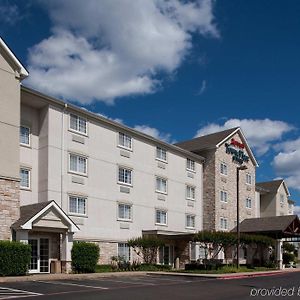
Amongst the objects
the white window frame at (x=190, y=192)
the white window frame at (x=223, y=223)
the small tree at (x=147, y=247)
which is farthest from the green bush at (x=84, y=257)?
the white window frame at (x=223, y=223)

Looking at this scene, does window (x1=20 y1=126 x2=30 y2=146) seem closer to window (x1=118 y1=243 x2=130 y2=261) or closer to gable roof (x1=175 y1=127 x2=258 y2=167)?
window (x1=118 y1=243 x2=130 y2=261)

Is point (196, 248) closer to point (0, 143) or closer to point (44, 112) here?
point (44, 112)

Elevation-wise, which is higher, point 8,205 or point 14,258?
point 8,205

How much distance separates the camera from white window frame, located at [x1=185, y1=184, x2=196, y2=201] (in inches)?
1735

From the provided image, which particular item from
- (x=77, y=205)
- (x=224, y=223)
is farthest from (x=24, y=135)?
(x=224, y=223)

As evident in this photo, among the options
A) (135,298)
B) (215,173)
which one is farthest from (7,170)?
(215,173)

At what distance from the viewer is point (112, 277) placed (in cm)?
2652

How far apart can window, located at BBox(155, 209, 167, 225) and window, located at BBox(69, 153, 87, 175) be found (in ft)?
30.4

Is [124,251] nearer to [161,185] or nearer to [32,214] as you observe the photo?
[161,185]

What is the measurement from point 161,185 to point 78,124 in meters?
10.7

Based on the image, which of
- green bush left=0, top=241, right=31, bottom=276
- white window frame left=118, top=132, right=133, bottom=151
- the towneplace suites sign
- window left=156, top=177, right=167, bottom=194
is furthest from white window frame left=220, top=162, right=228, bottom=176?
green bush left=0, top=241, right=31, bottom=276

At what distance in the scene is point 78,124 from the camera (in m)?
32.9

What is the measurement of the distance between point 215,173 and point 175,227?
735 cm

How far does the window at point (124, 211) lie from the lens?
35.8 meters
